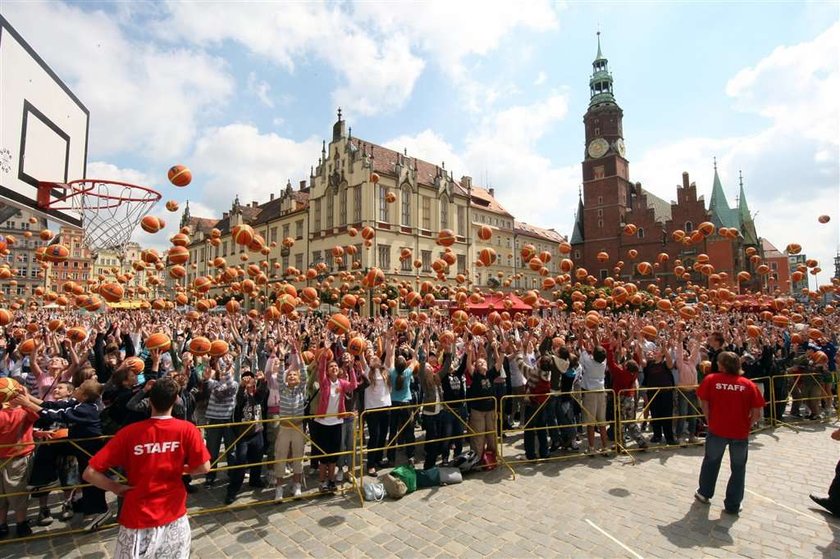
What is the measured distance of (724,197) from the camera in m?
68.9

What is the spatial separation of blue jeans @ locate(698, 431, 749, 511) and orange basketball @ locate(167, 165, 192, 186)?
972cm

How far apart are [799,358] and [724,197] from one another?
2814 inches

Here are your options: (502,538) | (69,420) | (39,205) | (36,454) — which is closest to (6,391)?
(69,420)

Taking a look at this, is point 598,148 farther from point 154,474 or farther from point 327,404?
point 154,474

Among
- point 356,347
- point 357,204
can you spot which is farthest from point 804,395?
point 357,204

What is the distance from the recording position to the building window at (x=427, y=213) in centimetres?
4669

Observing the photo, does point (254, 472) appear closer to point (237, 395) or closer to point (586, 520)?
point (237, 395)

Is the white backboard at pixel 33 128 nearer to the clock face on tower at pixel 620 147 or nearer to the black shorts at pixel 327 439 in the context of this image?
the black shorts at pixel 327 439

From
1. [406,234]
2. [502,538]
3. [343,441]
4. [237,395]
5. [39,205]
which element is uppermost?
[406,234]

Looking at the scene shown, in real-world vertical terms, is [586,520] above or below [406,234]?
below

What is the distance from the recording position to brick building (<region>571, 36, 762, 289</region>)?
6188 centimetres

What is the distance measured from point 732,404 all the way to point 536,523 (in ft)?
9.95

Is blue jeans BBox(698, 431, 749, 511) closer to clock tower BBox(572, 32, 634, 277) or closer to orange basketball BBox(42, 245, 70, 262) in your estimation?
orange basketball BBox(42, 245, 70, 262)

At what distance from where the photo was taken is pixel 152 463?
10.4ft
